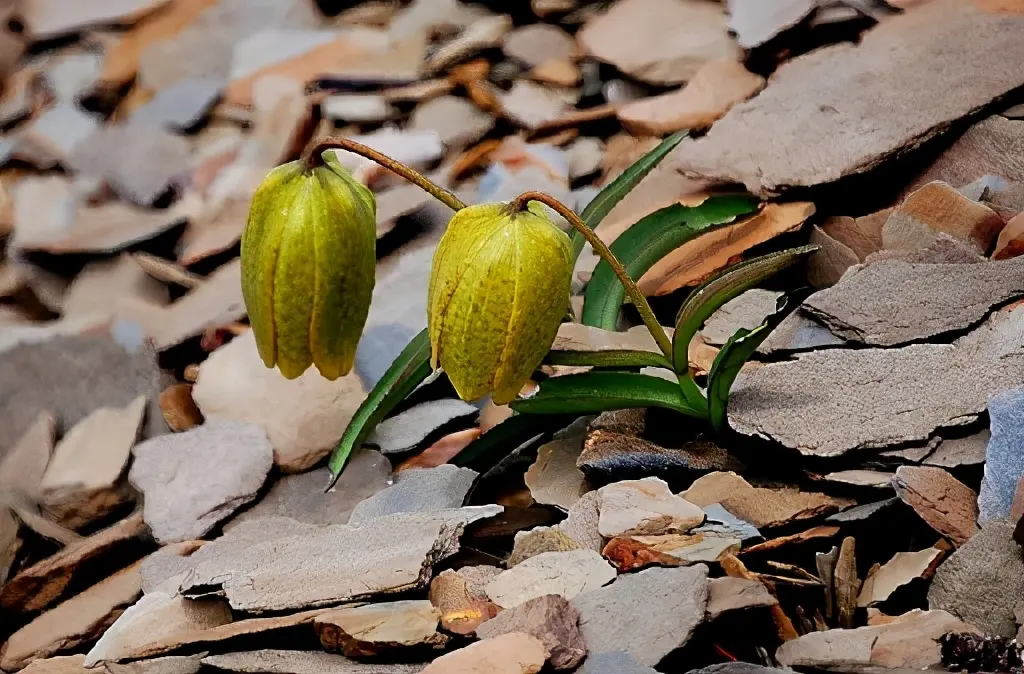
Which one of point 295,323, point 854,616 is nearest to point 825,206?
point 854,616

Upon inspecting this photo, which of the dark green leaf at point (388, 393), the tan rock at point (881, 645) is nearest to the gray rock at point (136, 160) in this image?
the dark green leaf at point (388, 393)

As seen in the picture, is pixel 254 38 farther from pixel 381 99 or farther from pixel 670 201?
pixel 670 201

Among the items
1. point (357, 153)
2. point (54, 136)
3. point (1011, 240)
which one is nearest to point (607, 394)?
point (357, 153)

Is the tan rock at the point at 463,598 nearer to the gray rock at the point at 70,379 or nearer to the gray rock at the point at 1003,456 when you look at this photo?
the gray rock at the point at 1003,456

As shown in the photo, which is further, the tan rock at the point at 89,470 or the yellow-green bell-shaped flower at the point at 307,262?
the tan rock at the point at 89,470

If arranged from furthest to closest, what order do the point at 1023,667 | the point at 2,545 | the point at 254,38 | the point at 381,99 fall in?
the point at 254,38, the point at 381,99, the point at 2,545, the point at 1023,667

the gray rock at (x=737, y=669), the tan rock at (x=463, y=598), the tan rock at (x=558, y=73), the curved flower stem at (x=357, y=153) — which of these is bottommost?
the tan rock at (x=463, y=598)

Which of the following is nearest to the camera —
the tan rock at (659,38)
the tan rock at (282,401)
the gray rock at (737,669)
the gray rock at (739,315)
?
the gray rock at (737,669)
